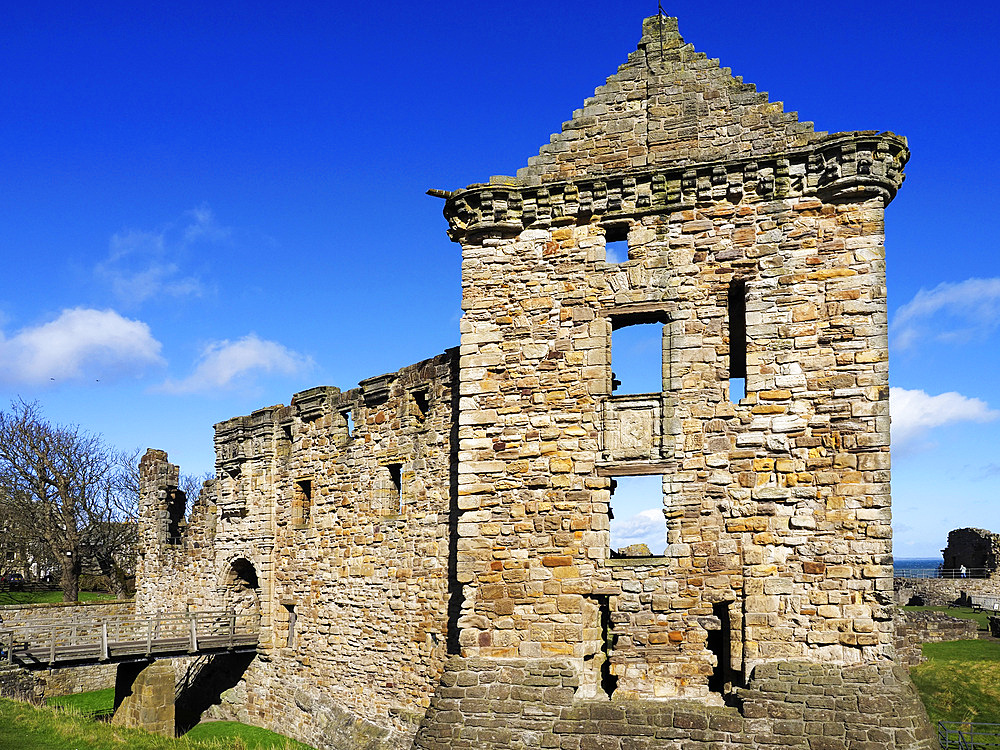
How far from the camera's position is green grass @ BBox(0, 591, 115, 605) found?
3525cm

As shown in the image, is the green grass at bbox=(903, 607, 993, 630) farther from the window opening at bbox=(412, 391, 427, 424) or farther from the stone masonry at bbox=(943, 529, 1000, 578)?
the window opening at bbox=(412, 391, 427, 424)

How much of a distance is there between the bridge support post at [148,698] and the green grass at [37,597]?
18.5 metres

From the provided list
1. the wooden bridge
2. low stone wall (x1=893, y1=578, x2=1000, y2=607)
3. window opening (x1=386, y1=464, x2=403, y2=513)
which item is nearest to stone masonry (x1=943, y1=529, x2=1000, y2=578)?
Answer: low stone wall (x1=893, y1=578, x2=1000, y2=607)

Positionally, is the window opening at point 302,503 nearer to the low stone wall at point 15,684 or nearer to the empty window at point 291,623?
the empty window at point 291,623

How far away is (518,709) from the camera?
412 inches

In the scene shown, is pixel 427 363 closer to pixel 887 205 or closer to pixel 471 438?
pixel 471 438

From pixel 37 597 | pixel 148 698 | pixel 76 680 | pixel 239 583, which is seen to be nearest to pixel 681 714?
pixel 148 698

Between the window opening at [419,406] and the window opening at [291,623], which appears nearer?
the window opening at [419,406]

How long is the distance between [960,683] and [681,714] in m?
11.4

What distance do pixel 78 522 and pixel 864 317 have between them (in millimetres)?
37145

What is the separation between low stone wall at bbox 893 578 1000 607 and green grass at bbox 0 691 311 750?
26.0 metres

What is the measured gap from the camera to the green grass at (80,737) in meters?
13.7

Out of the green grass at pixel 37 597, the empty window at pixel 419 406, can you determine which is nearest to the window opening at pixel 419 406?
the empty window at pixel 419 406

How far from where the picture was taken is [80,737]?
14.2 m
